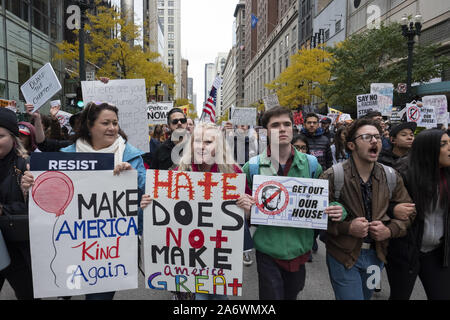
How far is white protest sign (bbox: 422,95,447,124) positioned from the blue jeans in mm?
8162

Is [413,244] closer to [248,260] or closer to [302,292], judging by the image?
[302,292]

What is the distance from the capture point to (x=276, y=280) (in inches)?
103

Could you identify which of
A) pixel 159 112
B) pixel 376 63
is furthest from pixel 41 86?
pixel 376 63

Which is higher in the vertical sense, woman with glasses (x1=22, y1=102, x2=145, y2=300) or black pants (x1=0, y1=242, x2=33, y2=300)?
woman with glasses (x1=22, y1=102, x2=145, y2=300)

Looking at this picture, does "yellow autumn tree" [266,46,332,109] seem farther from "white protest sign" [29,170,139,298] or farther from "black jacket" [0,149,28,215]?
"black jacket" [0,149,28,215]

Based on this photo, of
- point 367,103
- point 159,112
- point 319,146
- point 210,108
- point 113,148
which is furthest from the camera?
point 159,112

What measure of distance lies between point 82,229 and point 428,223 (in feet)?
9.35

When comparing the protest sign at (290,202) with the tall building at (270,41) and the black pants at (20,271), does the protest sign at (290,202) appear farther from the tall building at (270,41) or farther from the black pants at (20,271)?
the tall building at (270,41)

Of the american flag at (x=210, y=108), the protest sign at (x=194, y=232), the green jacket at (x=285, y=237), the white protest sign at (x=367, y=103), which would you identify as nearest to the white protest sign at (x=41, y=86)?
the american flag at (x=210, y=108)

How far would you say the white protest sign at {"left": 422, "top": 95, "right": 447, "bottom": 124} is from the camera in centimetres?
895

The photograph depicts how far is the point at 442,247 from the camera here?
266 cm

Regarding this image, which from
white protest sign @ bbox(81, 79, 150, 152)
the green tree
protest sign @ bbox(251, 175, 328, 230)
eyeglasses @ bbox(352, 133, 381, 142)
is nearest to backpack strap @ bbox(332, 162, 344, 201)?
protest sign @ bbox(251, 175, 328, 230)

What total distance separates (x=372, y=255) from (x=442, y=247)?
0.57 metres
